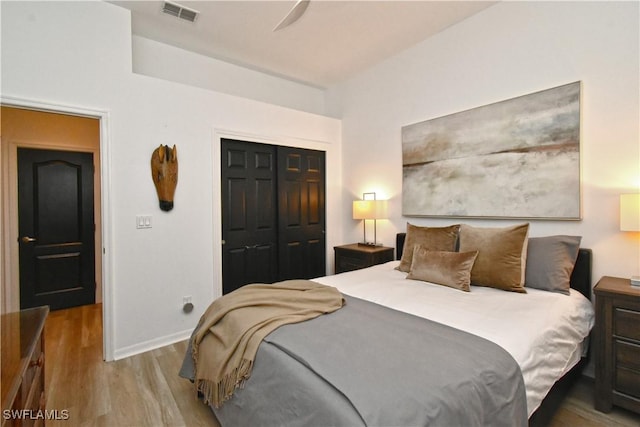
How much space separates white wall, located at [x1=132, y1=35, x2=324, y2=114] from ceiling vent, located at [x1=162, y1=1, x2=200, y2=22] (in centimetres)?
63

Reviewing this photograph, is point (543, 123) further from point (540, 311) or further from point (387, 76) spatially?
point (387, 76)

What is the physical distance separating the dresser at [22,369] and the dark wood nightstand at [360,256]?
9.00ft

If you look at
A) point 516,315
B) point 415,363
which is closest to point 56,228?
point 415,363

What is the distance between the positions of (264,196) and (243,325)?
87.5 inches

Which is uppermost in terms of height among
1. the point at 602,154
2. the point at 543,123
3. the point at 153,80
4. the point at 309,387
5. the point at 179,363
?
the point at 153,80

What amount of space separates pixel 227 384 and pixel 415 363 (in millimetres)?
926

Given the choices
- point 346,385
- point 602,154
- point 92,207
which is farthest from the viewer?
point 92,207

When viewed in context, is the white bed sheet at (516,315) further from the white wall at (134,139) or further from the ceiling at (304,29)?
the ceiling at (304,29)

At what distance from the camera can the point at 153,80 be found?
2832 mm

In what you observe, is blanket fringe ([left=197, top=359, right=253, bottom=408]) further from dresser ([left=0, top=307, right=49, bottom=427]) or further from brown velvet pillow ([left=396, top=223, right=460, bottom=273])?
brown velvet pillow ([left=396, top=223, right=460, bottom=273])

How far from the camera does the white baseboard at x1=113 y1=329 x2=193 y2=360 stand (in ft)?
8.73

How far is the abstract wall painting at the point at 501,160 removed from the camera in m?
2.35

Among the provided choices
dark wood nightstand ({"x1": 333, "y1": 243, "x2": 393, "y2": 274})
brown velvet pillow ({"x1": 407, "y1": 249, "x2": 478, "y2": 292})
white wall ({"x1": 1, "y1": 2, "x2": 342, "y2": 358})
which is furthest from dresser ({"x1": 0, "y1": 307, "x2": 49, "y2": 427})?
dark wood nightstand ({"x1": 333, "y1": 243, "x2": 393, "y2": 274})

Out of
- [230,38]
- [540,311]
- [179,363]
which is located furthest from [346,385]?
[230,38]
